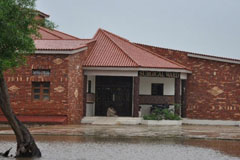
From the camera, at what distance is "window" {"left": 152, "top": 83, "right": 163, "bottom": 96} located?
3834 centimetres

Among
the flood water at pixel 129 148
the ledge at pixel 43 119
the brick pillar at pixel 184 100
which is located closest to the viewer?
the flood water at pixel 129 148

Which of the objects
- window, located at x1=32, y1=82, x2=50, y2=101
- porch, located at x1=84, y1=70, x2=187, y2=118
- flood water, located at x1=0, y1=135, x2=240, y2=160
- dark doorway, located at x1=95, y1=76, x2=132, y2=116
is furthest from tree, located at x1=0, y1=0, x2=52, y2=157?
dark doorway, located at x1=95, y1=76, x2=132, y2=116

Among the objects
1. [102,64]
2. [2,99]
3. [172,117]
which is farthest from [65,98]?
[2,99]

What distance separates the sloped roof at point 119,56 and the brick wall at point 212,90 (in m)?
1.78

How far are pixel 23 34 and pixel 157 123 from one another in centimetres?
1777

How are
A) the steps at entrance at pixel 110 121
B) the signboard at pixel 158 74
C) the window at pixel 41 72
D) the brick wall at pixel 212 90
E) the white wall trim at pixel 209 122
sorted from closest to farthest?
the window at pixel 41 72, the steps at entrance at pixel 110 121, the signboard at pixel 158 74, the white wall trim at pixel 209 122, the brick wall at pixel 212 90

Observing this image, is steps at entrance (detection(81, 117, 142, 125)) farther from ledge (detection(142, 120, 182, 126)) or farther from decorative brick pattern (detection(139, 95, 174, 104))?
decorative brick pattern (detection(139, 95, 174, 104))

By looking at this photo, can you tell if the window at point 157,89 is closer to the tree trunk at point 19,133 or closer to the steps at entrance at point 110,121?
the steps at entrance at point 110,121

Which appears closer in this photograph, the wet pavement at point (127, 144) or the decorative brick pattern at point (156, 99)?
the wet pavement at point (127, 144)

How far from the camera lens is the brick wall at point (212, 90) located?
37.2 meters

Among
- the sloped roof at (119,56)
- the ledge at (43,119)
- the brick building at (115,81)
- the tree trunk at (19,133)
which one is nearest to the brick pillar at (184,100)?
the brick building at (115,81)

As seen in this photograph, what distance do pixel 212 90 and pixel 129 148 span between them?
18885 millimetres

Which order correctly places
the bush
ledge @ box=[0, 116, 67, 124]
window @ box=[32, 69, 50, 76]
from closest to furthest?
ledge @ box=[0, 116, 67, 124]
window @ box=[32, 69, 50, 76]
the bush

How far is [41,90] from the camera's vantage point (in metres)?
31.2
